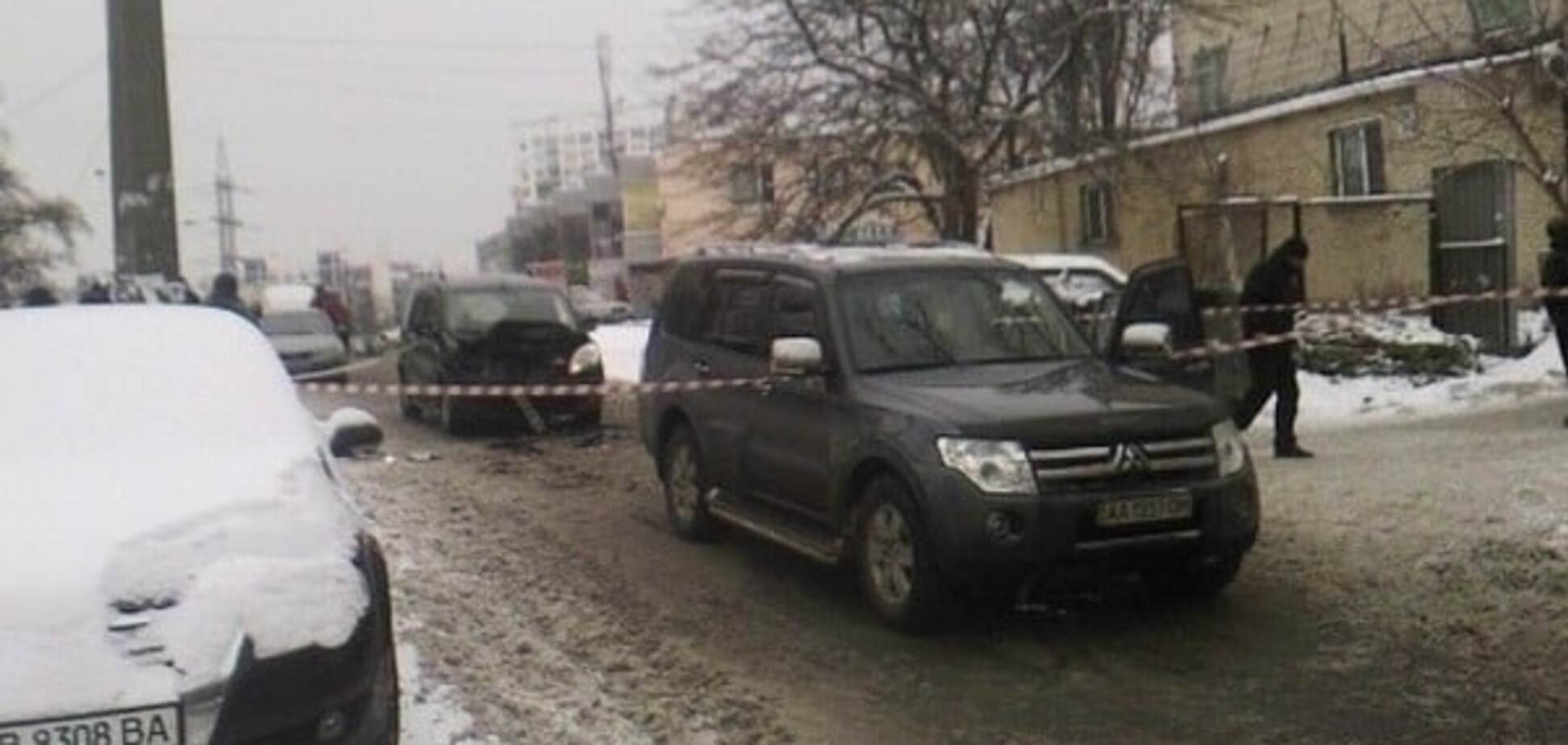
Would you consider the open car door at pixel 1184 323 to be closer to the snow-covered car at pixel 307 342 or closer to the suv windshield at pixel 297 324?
the snow-covered car at pixel 307 342

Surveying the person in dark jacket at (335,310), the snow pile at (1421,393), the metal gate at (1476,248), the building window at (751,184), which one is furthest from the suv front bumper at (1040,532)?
the person in dark jacket at (335,310)

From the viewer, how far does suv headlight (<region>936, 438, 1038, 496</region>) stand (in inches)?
256

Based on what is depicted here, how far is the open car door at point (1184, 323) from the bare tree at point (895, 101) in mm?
12373

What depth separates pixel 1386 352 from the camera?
1573 cm

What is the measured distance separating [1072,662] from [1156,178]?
20.2 metres

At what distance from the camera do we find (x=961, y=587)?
659 cm

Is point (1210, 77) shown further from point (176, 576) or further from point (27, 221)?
point (27, 221)

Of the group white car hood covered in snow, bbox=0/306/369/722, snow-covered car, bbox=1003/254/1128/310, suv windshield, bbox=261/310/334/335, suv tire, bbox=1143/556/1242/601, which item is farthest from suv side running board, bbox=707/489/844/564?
suv windshield, bbox=261/310/334/335

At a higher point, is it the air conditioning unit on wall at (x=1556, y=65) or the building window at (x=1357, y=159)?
the air conditioning unit on wall at (x=1556, y=65)

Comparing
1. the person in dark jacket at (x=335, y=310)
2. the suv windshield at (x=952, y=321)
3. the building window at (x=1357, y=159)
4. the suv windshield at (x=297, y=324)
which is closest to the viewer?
the suv windshield at (x=952, y=321)

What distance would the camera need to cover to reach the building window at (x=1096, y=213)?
27.7m

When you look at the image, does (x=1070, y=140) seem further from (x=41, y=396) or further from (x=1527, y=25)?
(x=41, y=396)

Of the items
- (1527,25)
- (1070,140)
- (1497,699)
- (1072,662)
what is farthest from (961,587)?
(1070,140)

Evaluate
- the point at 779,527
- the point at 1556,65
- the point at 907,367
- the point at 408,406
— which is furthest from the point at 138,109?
the point at 1556,65
